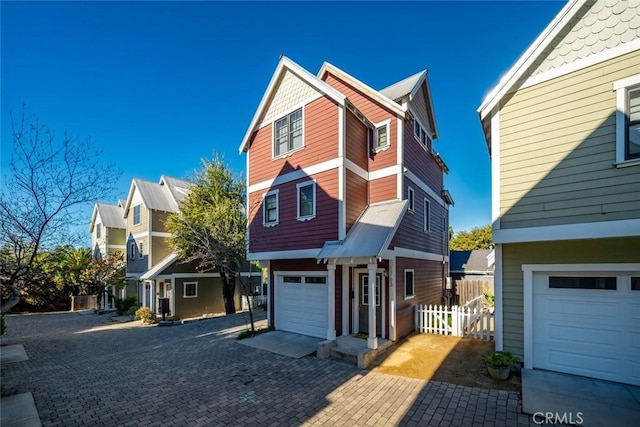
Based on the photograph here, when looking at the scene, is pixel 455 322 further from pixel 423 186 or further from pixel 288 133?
pixel 288 133

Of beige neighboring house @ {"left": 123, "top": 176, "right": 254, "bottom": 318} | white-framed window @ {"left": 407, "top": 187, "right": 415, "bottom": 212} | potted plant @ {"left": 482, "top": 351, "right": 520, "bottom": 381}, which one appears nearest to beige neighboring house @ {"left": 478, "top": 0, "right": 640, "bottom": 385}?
potted plant @ {"left": 482, "top": 351, "right": 520, "bottom": 381}

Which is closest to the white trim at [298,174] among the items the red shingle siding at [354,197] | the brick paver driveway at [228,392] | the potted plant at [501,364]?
the red shingle siding at [354,197]

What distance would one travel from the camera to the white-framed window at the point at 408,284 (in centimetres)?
1121

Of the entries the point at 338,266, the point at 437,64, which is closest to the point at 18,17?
the point at 338,266

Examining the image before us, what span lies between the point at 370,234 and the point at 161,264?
1635 centimetres

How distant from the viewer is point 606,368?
616 cm

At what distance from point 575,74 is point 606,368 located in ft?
21.0

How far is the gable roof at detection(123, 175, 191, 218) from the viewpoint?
69.6ft

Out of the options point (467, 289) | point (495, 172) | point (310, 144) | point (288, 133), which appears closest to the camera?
point (495, 172)

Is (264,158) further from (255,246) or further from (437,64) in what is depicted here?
(437,64)

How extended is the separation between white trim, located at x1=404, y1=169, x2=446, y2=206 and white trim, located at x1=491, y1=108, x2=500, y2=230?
3691 mm

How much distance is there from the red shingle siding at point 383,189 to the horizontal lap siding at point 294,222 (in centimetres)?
198

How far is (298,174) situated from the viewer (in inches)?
446

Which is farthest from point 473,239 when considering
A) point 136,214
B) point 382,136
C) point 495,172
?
point 136,214
